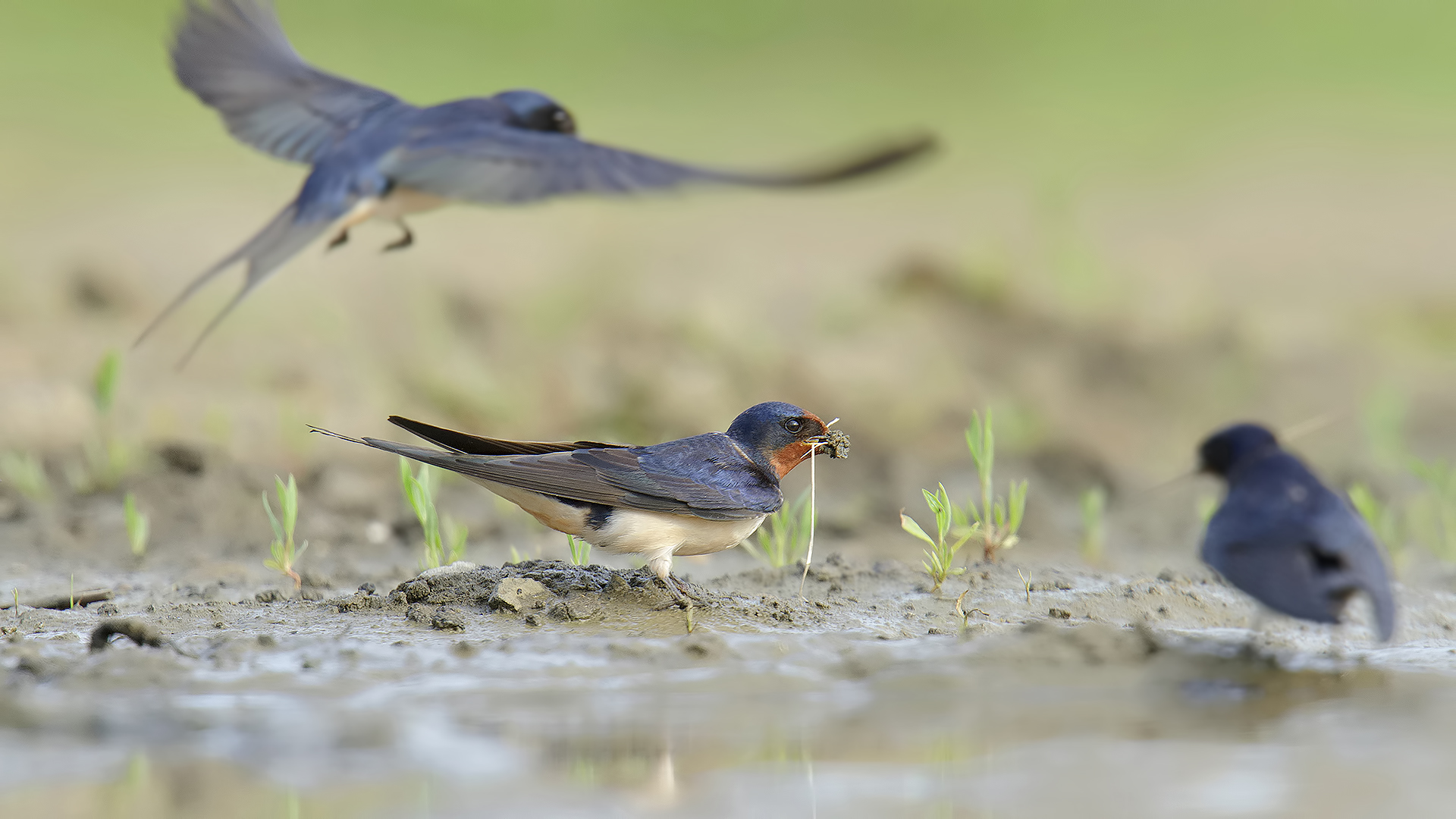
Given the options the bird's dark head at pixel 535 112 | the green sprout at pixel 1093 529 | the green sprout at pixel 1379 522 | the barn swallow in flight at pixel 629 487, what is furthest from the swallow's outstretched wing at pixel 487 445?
the green sprout at pixel 1379 522

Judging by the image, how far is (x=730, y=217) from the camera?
38.4 feet

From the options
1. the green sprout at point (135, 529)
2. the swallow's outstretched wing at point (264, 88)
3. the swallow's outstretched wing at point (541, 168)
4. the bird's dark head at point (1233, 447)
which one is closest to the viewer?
the swallow's outstretched wing at point (541, 168)

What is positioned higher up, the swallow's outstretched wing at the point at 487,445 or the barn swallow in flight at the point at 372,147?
the barn swallow in flight at the point at 372,147

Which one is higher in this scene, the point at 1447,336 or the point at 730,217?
the point at 730,217

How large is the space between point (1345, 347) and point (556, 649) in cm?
682

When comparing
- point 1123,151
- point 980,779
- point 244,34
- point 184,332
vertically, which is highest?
point 1123,151

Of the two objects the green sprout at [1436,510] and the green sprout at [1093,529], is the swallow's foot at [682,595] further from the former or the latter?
the green sprout at [1436,510]

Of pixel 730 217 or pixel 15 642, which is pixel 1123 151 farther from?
pixel 15 642

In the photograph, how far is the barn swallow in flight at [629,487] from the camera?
4027 millimetres

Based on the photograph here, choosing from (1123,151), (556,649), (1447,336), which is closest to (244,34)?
(556,649)

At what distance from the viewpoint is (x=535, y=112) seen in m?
4.44

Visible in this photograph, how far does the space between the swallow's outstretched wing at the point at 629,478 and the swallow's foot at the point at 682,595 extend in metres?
0.24

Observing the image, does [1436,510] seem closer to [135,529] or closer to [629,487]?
[629,487]

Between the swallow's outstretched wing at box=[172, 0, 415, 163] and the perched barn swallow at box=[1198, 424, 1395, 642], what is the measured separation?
3.03 meters
